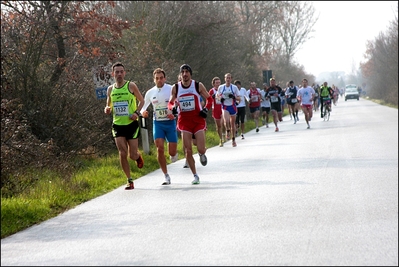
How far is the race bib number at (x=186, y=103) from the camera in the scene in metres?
12.5

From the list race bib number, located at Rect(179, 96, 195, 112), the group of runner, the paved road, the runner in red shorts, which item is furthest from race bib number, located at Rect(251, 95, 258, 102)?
race bib number, located at Rect(179, 96, 195, 112)

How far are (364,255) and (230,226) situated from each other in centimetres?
199

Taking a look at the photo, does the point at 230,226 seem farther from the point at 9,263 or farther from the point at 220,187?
the point at 220,187

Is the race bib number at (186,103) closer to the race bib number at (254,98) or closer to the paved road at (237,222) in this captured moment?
the paved road at (237,222)

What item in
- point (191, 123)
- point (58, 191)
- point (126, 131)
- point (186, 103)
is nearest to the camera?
point (58, 191)

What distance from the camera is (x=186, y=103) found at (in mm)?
12555

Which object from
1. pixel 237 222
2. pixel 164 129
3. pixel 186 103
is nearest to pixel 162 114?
pixel 164 129

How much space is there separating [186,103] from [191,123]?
0.37 meters

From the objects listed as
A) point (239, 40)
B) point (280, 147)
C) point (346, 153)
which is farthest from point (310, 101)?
point (239, 40)

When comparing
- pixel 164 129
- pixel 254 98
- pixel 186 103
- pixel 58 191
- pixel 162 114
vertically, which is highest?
pixel 186 103

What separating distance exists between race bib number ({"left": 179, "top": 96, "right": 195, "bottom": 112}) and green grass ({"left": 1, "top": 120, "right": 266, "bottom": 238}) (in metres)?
1.67

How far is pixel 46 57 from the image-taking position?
18.4 m

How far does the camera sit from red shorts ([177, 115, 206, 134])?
41.7 feet

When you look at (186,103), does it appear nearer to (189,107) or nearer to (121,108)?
(189,107)
